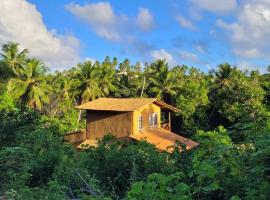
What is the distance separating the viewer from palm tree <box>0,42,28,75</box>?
41.5 metres

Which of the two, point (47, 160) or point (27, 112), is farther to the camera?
point (27, 112)

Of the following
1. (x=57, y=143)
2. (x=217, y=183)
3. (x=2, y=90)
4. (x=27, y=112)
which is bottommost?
(x=217, y=183)

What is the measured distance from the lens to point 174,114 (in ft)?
148

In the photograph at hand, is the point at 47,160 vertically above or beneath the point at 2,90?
beneath

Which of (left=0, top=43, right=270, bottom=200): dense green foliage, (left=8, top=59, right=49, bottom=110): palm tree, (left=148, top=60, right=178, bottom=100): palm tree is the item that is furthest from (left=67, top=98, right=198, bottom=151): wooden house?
(left=0, top=43, right=270, bottom=200): dense green foliage

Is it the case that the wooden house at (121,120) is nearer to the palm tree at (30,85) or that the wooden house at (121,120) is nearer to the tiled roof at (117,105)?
the tiled roof at (117,105)

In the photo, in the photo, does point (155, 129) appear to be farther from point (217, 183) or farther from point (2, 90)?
point (217, 183)

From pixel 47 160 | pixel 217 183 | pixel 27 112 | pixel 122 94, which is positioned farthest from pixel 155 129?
pixel 217 183

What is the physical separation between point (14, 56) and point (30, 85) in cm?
319

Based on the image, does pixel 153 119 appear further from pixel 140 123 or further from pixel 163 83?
pixel 163 83

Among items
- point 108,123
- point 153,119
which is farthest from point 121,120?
point 153,119

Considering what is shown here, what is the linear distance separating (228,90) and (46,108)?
2101 cm

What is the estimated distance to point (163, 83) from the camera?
47312 mm

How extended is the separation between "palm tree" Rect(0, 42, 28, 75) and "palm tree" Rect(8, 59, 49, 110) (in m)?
0.49
